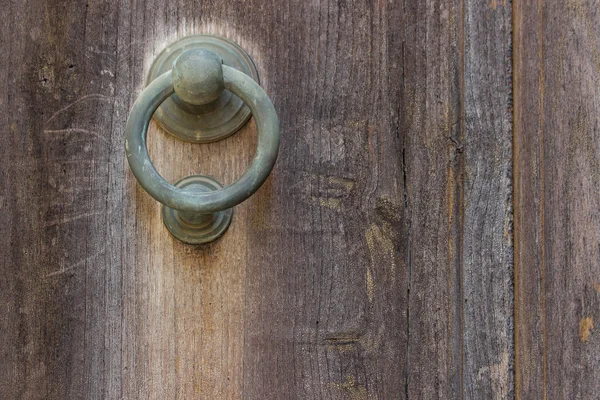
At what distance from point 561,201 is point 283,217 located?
11.4 inches

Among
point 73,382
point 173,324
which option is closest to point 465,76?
point 173,324

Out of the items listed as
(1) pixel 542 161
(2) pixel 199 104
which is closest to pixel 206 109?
(2) pixel 199 104

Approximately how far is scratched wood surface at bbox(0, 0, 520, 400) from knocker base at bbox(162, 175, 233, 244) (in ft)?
0.04

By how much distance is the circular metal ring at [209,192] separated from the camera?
0.56m

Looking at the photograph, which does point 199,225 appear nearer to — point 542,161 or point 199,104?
point 199,104

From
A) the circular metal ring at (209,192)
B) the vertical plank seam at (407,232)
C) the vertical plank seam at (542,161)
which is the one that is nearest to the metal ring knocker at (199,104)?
the circular metal ring at (209,192)

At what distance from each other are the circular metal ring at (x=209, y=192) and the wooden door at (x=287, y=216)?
0.09 m

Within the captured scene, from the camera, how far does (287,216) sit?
26.7 inches

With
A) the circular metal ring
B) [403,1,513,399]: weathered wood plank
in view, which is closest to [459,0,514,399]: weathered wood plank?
[403,1,513,399]: weathered wood plank

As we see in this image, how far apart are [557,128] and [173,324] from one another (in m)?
0.45

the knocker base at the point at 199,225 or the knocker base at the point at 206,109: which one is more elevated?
the knocker base at the point at 206,109

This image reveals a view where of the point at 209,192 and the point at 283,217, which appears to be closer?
the point at 209,192

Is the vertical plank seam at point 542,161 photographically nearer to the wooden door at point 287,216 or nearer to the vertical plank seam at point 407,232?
the wooden door at point 287,216

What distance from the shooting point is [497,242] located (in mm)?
667
